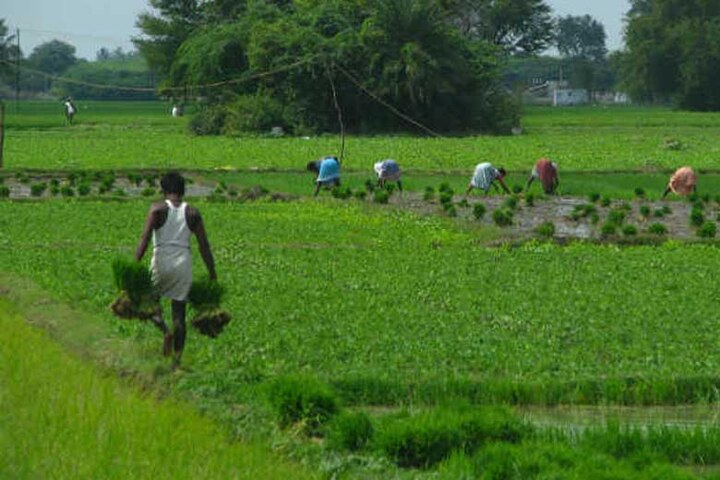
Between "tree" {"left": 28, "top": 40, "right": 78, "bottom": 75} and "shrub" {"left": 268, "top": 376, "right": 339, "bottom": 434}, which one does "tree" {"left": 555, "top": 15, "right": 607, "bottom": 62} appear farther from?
"shrub" {"left": 268, "top": 376, "right": 339, "bottom": 434}

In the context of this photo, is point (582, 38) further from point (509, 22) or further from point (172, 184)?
Result: point (172, 184)

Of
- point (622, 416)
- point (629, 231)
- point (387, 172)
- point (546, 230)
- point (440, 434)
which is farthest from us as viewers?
point (387, 172)

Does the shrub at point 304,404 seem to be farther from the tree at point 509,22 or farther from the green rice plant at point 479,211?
the tree at point 509,22

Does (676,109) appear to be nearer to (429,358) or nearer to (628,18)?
(628,18)

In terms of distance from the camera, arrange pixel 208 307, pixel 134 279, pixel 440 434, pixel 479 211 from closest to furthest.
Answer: pixel 440 434, pixel 134 279, pixel 208 307, pixel 479 211

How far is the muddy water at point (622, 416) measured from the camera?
29.2ft

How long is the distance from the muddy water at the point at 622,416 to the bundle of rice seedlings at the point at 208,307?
6.48 feet

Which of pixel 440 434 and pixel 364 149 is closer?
pixel 440 434

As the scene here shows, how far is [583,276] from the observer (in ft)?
50.1

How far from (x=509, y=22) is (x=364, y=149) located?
1493 inches

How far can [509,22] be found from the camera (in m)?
75.4

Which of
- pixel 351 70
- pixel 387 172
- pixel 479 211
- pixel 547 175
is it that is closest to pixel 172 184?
pixel 479 211

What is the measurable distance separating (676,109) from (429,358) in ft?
225

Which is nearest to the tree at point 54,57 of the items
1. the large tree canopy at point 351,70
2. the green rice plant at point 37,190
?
the large tree canopy at point 351,70
